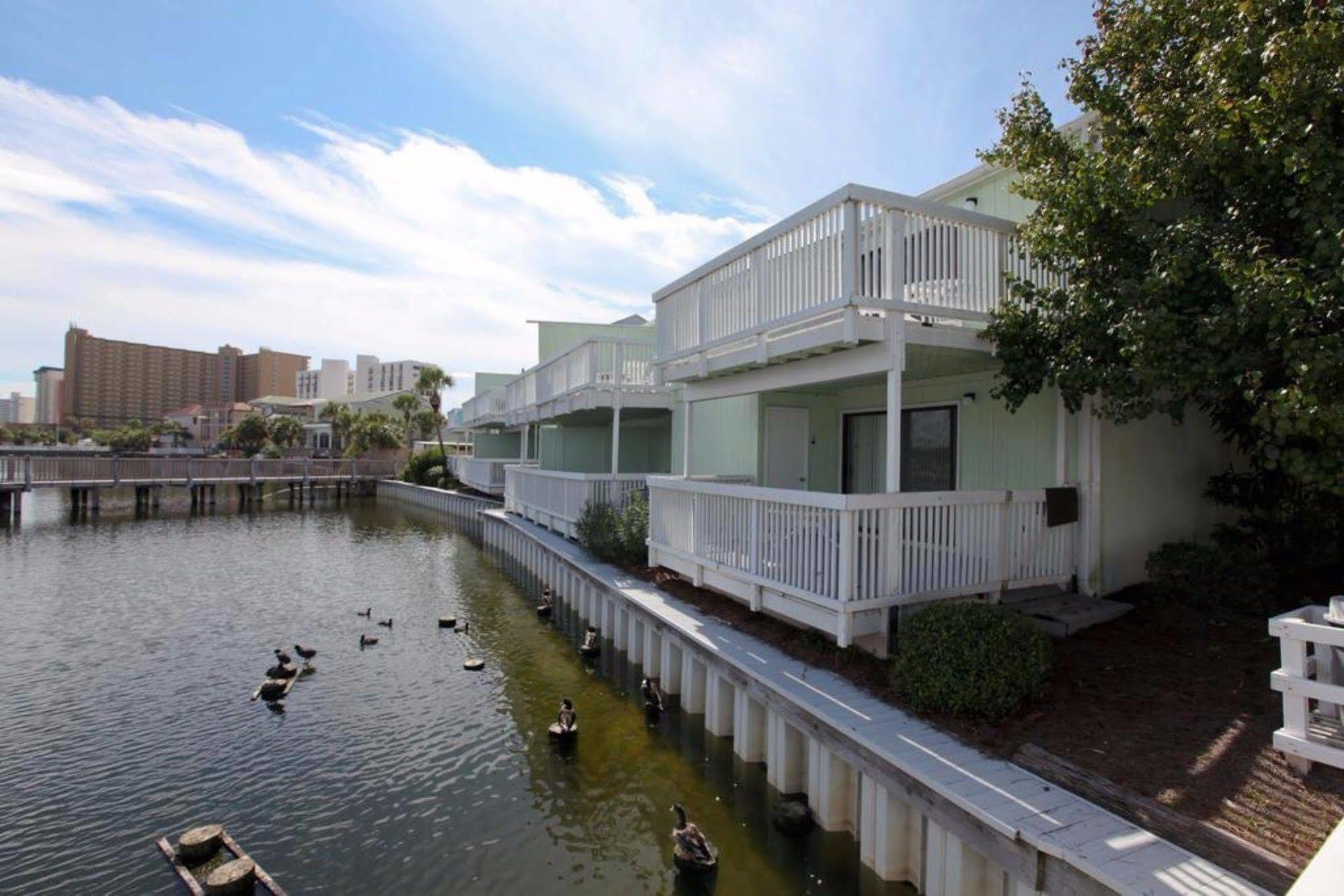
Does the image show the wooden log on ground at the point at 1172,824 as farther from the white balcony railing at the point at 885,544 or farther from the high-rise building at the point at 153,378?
the high-rise building at the point at 153,378

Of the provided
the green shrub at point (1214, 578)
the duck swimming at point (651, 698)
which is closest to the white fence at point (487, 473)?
the duck swimming at point (651, 698)

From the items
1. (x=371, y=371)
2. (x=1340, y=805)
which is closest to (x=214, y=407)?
(x=371, y=371)

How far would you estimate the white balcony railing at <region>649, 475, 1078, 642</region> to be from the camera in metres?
6.39

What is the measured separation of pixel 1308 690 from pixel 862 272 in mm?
4594

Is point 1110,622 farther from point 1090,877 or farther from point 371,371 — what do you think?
point 371,371

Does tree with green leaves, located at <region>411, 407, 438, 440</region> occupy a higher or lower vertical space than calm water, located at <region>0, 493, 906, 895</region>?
higher

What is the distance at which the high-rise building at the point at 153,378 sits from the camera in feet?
421

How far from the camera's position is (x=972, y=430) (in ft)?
30.4

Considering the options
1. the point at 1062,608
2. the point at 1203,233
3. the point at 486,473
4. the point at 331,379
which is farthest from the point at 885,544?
the point at 331,379

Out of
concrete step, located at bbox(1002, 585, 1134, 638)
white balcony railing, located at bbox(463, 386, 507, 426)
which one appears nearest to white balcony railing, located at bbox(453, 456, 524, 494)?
white balcony railing, located at bbox(463, 386, 507, 426)

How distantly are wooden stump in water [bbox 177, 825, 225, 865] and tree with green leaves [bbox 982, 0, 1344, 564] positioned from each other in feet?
29.0

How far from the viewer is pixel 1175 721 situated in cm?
519

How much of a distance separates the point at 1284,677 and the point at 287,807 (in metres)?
8.27

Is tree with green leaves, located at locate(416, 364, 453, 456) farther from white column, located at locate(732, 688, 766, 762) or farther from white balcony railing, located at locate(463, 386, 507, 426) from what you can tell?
white column, located at locate(732, 688, 766, 762)
